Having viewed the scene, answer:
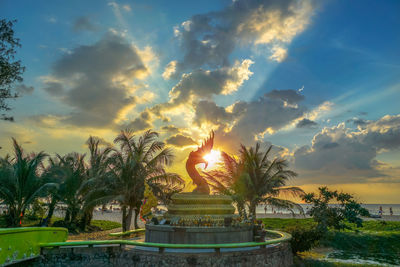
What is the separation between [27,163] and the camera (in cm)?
2414

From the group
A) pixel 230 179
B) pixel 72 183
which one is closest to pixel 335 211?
pixel 230 179

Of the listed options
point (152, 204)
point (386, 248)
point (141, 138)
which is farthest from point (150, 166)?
point (386, 248)

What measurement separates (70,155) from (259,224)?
81.7 ft

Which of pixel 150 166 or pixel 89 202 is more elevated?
pixel 150 166

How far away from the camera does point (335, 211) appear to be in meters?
24.8

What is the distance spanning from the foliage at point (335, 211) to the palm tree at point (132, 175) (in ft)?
43.0

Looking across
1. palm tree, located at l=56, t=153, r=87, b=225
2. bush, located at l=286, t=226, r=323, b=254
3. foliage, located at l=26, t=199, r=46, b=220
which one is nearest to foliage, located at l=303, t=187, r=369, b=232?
bush, located at l=286, t=226, r=323, b=254

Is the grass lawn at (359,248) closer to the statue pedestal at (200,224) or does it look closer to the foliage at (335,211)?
the foliage at (335,211)

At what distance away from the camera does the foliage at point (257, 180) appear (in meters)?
29.7

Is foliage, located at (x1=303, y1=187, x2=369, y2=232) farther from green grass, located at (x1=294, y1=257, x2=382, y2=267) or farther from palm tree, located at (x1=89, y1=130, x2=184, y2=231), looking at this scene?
palm tree, located at (x1=89, y1=130, x2=184, y2=231)

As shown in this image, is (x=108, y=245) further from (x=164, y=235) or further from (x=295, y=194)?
(x=295, y=194)

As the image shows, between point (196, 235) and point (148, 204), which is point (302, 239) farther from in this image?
point (148, 204)

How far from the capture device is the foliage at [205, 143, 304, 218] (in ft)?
97.5

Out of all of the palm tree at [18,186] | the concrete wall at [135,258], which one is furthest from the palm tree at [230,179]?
the palm tree at [18,186]
